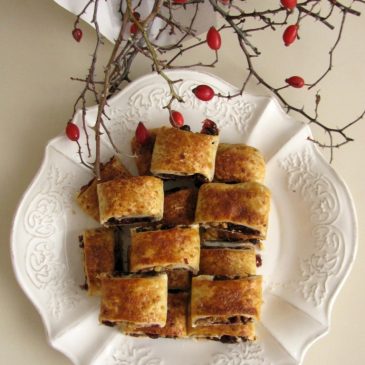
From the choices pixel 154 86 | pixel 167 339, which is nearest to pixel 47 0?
pixel 154 86

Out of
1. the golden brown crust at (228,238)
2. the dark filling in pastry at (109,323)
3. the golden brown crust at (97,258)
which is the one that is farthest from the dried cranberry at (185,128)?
the dark filling in pastry at (109,323)

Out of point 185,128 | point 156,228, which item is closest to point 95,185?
point 156,228

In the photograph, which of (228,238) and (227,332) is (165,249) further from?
(227,332)

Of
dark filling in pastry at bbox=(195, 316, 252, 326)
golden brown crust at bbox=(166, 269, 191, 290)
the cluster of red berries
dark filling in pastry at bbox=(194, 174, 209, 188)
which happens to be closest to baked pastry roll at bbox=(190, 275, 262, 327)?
dark filling in pastry at bbox=(195, 316, 252, 326)

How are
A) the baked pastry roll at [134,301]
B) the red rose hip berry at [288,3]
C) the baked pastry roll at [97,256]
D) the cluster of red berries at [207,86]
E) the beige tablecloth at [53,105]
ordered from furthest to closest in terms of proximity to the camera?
the beige tablecloth at [53,105] → the baked pastry roll at [97,256] → the baked pastry roll at [134,301] → the cluster of red berries at [207,86] → the red rose hip berry at [288,3]

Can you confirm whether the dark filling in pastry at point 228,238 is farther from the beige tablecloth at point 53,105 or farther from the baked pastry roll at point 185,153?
the beige tablecloth at point 53,105

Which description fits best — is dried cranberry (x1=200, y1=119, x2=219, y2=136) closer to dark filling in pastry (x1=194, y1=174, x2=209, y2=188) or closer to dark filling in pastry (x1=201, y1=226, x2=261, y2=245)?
dark filling in pastry (x1=194, y1=174, x2=209, y2=188)

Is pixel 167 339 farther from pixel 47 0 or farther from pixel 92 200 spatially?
pixel 47 0
